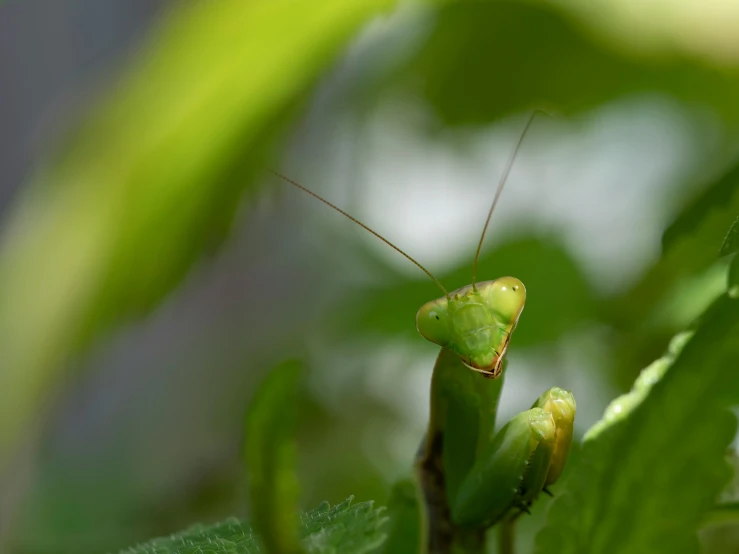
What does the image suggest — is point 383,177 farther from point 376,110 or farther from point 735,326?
point 735,326

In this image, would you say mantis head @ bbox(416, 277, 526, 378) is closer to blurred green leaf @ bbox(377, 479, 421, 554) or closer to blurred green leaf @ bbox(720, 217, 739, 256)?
blurred green leaf @ bbox(377, 479, 421, 554)

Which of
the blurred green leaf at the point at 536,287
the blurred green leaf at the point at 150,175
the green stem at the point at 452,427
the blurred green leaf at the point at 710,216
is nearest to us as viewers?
the blurred green leaf at the point at 710,216

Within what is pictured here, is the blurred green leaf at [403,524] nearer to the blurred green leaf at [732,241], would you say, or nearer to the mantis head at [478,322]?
the mantis head at [478,322]

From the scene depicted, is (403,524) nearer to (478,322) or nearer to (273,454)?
(478,322)

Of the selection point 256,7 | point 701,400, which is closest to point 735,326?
point 701,400

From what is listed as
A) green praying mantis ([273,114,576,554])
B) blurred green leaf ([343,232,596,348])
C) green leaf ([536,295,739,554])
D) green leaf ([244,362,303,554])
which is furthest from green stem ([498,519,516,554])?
blurred green leaf ([343,232,596,348])

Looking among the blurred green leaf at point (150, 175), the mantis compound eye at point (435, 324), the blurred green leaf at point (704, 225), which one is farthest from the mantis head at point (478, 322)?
the blurred green leaf at point (150, 175)

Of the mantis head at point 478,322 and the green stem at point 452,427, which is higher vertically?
the mantis head at point 478,322
